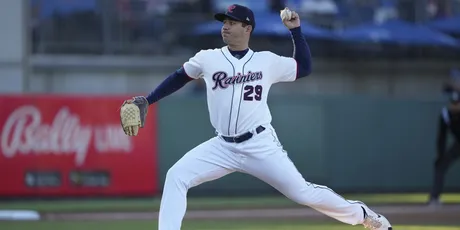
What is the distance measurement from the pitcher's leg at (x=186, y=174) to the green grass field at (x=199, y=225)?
2.85 m

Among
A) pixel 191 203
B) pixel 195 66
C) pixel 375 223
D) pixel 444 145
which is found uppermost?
pixel 195 66

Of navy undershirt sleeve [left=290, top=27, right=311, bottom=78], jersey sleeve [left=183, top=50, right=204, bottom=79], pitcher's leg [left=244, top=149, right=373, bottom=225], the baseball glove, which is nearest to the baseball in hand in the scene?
navy undershirt sleeve [left=290, top=27, right=311, bottom=78]

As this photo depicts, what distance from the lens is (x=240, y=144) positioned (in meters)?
7.31

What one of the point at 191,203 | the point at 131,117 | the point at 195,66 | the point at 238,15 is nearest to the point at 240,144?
the point at 195,66

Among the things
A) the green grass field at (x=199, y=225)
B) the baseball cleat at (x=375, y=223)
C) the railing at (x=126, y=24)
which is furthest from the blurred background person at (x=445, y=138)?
the railing at (x=126, y=24)

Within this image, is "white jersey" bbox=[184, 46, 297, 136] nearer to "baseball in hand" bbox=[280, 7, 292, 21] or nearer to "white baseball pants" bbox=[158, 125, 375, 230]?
"white baseball pants" bbox=[158, 125, 375, 230]

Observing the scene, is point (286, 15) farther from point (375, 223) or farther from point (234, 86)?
point (375, 223)

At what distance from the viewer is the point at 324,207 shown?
744 centimetres

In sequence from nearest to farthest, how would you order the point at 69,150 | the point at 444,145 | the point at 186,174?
1. the point at 186,174
2. the point at 444,145
3. the point at 69,150

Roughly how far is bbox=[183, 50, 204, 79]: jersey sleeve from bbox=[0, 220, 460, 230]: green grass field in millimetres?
Result: 3009

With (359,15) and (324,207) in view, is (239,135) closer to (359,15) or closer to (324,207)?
(324,207)

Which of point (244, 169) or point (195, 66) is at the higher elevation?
point (195, 66)

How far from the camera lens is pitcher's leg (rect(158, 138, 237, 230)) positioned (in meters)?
7.10

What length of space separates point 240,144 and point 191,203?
6.14 metres
